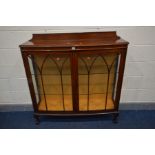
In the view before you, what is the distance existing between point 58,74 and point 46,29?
44 cm

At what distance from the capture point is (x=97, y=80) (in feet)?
5.51

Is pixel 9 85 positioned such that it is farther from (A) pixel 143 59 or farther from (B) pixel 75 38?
(A) pixel 143 59

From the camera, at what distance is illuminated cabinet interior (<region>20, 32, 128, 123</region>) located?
1.44 m

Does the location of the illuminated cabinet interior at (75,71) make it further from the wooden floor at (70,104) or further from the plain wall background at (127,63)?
the plain wall background at (127,63)

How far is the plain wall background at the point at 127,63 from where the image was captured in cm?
171

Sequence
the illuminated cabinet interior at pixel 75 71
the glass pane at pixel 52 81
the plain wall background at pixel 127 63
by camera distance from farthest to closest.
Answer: the plain wall background at pixel 127 63 < the glass pane at pixel 52 81 < the illuminated cabinet interior at pixel 75 71

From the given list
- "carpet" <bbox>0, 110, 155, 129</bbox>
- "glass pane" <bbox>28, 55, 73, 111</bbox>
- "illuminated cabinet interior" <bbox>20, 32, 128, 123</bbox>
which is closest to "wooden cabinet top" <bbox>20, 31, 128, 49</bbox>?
"illuminated cabinet interior" <bbox>20, 32, 128, 123</bbox>

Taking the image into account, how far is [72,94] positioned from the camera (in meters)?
1.66

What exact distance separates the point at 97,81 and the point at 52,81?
1.36 ft

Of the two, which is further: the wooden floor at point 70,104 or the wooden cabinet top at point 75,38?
the wooden floor at point 70,104

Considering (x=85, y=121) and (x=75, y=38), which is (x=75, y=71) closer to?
(x=75, y=38)

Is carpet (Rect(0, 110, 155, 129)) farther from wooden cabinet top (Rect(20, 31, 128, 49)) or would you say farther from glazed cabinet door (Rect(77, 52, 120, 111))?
wooden cabinet top (Rect(20, 31, 128, 49))

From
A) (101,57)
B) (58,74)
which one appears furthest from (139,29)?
(58,74)

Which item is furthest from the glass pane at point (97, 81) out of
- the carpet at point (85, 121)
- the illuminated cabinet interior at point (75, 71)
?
the carpet at point (85, 121)
